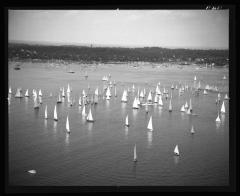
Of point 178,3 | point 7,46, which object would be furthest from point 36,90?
point 178,3

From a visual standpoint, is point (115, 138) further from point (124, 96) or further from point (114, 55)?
point (114, 55)

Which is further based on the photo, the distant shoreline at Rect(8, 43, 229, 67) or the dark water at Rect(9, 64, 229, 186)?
the distant shoreline at Rect(8, 43, 229, 67)

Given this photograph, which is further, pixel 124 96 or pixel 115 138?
pixel 124 96

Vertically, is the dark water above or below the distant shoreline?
below

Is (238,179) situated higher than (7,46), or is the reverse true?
(7,46)

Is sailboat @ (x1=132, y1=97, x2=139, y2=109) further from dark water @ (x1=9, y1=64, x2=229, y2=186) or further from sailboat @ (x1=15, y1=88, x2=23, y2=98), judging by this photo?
sailboat @ (x1=15, y1=88, x2=23, y2=98)

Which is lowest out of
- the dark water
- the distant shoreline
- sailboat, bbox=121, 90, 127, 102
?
the dark water

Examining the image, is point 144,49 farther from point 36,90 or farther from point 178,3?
point 36,90

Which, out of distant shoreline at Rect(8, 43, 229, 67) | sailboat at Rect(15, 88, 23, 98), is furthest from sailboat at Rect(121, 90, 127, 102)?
sailboat at Rect(15, 88, 23, 98)

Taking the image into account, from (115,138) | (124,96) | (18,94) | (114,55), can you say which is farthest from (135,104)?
(18,94)
